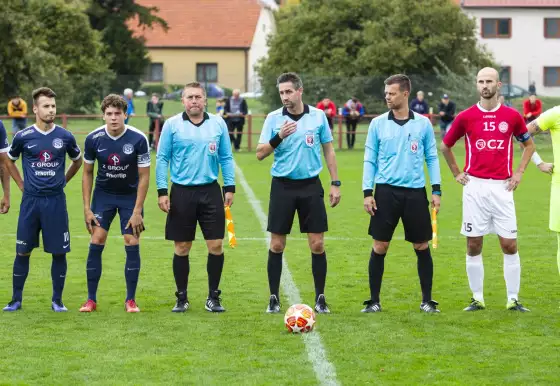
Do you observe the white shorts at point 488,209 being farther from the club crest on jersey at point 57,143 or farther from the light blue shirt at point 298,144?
the club crest on jersey at point 57,143

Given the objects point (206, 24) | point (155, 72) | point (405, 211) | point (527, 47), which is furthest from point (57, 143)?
point (206, 24)

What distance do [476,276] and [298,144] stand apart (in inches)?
70.8

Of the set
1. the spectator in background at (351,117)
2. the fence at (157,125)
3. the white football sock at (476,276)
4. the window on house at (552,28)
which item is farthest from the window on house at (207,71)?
the white football sock at (476,276)

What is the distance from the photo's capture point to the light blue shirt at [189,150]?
878 cm

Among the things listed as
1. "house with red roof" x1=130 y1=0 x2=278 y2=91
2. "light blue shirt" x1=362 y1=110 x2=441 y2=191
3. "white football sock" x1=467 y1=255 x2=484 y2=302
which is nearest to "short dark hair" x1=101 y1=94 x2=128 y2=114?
"light blue shirt" x1=362 y1=110 x2=441 y2=191

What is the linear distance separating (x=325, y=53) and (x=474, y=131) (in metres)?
39.9

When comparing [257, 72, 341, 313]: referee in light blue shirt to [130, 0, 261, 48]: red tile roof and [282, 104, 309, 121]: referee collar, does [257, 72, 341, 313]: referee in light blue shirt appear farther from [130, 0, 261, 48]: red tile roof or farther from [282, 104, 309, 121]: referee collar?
[130, 0, 261, 48]: red tile roof

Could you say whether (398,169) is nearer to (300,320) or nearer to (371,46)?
(300,320)

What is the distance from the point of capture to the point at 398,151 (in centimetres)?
874

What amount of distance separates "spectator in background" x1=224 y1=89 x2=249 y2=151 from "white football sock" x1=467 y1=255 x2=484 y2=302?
887 inches

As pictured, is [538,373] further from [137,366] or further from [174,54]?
[174,54]

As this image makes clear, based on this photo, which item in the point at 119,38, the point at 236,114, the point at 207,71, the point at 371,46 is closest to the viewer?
the point at 236,114

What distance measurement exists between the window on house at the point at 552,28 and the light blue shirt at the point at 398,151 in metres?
58.5

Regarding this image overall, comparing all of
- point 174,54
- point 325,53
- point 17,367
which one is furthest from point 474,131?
point 174,54
